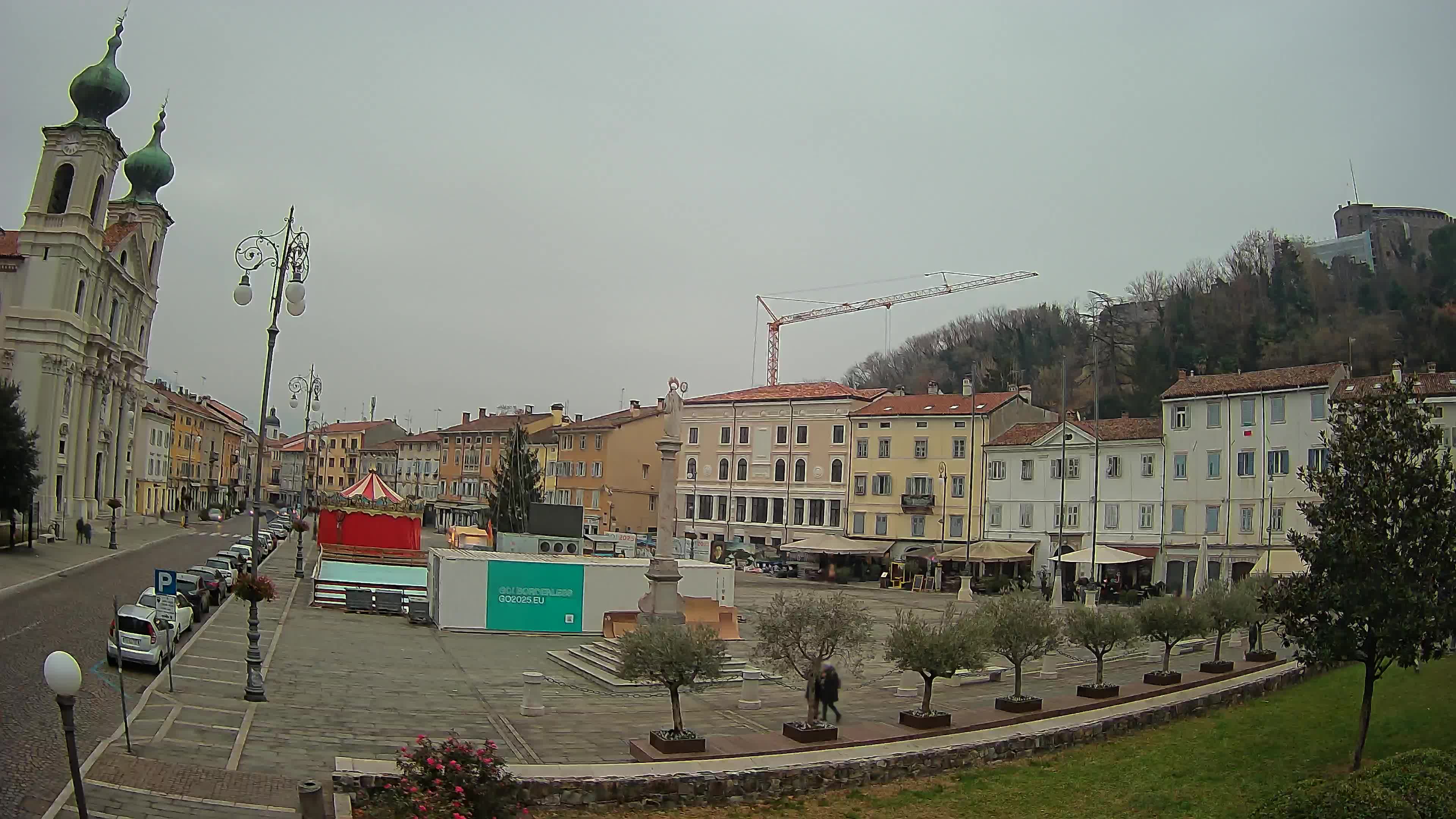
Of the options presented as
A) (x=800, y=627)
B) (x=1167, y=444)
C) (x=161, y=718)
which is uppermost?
(x=1167, y=444)

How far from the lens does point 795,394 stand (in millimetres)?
70562

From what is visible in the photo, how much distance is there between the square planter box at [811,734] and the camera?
17109mm

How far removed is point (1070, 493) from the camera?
5697cm

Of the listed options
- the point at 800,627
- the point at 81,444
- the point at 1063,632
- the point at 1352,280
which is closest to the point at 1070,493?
the point at 1063,632

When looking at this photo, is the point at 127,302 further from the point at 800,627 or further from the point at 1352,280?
the point at 1352,280

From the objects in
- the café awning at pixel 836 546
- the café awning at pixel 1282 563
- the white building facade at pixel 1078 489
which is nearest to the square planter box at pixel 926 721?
the café awning at pixel 1282 563

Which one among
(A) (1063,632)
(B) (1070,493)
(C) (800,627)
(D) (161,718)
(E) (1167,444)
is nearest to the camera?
(D) (161,718)

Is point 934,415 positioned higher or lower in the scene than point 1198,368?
lower

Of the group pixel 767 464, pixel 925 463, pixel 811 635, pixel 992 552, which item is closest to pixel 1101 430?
pixel 992 552

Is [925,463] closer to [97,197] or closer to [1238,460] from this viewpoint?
[1238,460]

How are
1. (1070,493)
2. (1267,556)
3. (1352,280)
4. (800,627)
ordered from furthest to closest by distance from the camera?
(1352,280)
(1070,493)
(1267,556)
(800,627)

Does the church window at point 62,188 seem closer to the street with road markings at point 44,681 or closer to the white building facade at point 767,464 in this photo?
the street with road markings at point 44,681

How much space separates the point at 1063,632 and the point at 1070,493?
3524cm

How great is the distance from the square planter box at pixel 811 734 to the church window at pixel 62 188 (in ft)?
203
